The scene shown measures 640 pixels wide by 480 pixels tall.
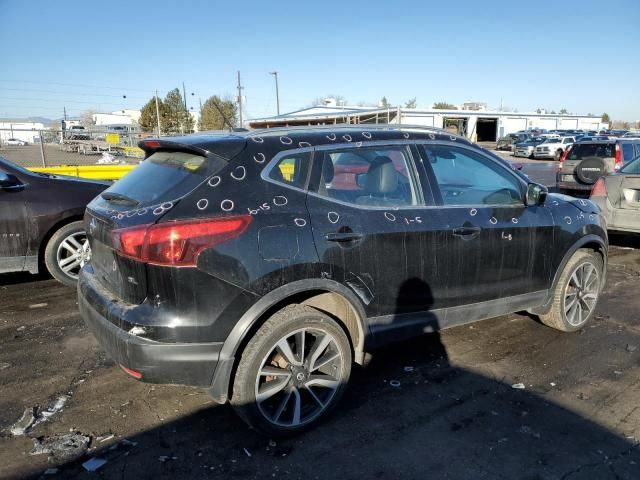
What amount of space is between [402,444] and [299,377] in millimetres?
735

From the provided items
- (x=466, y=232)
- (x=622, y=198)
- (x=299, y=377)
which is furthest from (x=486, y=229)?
(x=622, y=198)

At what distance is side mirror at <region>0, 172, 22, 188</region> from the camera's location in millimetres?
5613

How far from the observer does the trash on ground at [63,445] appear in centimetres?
296

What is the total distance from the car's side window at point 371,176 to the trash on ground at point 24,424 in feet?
7.79

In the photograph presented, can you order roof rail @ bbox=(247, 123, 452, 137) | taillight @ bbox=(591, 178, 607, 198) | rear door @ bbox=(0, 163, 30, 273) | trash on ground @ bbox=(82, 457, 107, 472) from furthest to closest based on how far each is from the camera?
taillight @ bbox=(591, 178, 607, 198) → rear door @ bbox=(0, 163, 30, 273) → roof rail @ bbox=(247, 123, 452, 137) → trash on ground @ bbox=(82, 457, 107, 472)

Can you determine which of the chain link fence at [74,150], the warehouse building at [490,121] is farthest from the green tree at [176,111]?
the chain link fence at [74,150]

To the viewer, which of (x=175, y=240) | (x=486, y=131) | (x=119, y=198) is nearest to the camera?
(x=175, y=240)

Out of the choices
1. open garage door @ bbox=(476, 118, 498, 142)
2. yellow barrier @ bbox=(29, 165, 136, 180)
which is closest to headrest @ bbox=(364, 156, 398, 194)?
yellow barrier @ bbox=(29, 165, 136, 180)

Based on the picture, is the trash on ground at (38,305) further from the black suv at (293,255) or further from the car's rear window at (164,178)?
the car's rear window at (164,178)

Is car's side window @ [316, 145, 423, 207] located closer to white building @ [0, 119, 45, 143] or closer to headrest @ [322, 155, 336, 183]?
headrest @ [322, 155, 336, 183]

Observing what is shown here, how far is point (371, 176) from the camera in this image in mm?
3570

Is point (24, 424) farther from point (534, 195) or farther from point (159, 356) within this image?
point (534, 195)

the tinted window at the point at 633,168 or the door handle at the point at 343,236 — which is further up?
the tinted window at the point at 633,168

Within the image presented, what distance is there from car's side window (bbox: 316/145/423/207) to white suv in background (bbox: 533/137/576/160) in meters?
33.6
